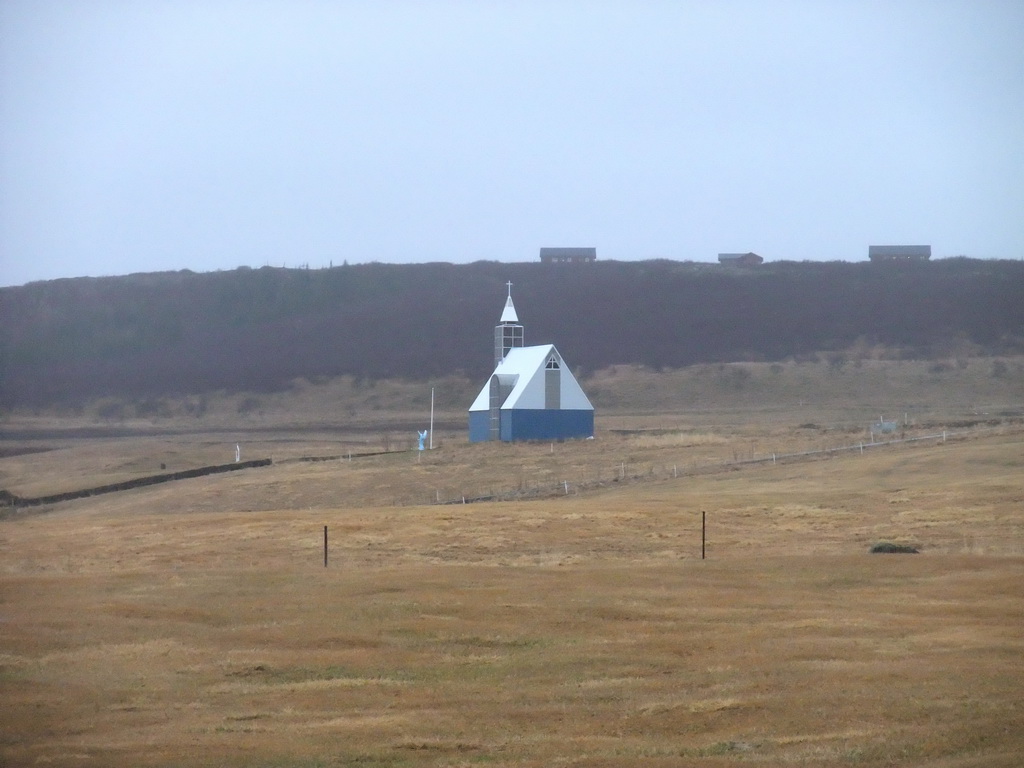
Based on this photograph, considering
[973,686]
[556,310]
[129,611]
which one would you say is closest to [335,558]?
[129,611]

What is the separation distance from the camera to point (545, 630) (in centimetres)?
2194

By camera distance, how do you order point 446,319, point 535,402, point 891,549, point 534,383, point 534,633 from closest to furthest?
point 534,633, point 891,549, point 534,383, point 535,402, point 446,319

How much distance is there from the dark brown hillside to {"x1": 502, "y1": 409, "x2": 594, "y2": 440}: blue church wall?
4899 centimetres

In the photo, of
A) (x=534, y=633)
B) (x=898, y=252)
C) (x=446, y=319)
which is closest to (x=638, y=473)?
(x=534, y=633)

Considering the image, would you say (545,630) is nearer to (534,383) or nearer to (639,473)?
(639,473)

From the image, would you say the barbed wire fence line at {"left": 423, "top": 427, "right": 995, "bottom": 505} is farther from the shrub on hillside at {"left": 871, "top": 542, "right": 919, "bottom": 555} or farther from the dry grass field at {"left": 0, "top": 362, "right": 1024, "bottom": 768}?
the shrub on hillside at {"left": 871, "top": 542, "right": 919, "bottom": 555}

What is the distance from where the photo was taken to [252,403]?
113500 mm

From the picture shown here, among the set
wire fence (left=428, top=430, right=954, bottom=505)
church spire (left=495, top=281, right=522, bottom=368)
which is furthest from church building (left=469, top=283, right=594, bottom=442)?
wire fence (left=428, top=430, right=954, bottom=505)

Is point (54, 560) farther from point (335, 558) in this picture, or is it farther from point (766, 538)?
point (766, 538)

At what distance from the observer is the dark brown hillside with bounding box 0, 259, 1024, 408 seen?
393 ft

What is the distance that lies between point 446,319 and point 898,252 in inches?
2532

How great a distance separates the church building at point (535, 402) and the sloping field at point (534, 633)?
21.6 m

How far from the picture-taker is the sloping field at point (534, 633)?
602 inches

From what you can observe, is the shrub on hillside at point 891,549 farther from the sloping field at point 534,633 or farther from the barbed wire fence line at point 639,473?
the barbed wire fence line at point 639,473
